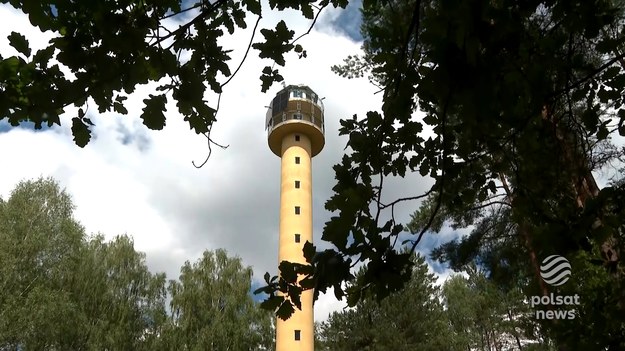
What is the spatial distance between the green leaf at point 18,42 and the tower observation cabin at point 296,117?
24840 mm

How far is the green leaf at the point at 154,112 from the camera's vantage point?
2051 mm

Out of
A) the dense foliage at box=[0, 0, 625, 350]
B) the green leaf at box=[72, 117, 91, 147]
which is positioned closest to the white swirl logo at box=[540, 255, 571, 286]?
the dense foliage at box=[0, 0, 625, 350]

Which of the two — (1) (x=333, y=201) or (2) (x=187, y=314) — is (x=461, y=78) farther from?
(2) (x=187, y=314)

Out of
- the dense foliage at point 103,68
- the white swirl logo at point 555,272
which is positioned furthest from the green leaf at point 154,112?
the white swirl logo at point 555,272

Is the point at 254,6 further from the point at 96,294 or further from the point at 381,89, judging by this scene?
the point at 96,294

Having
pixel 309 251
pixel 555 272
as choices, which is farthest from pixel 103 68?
pixel 555 272

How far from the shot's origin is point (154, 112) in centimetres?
206

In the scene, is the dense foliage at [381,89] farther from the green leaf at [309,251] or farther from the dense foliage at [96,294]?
the dense foliage at [96,294]

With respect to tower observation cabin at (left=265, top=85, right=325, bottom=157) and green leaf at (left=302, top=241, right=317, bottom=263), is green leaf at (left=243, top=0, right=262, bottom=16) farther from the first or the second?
tower observation cabin at (left=265, top=85, right=325, bottom=157)

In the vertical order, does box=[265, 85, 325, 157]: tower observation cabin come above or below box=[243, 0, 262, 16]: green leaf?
above

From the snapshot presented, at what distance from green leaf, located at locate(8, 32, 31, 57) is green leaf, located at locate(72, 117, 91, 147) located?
13.4 inches

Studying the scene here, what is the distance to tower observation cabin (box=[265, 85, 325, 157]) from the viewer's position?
2694 cm

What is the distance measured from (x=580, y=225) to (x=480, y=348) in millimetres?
31706

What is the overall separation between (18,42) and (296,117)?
82.6 ft
